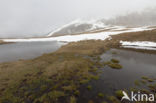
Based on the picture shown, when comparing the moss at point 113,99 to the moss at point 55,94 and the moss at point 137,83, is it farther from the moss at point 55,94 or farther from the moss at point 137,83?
the moss at point 55,94

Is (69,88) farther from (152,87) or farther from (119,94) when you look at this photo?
(152,87)

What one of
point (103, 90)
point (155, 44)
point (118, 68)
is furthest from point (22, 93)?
point (155, 44)

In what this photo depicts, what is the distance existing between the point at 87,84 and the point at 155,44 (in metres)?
26.7

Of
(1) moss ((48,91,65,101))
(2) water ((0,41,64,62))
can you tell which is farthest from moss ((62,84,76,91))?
(2) water ((0,41,64,62))

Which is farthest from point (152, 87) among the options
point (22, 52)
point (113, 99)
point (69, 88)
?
point (22, 52)

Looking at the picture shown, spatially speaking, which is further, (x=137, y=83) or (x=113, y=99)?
(x=137, y=83)

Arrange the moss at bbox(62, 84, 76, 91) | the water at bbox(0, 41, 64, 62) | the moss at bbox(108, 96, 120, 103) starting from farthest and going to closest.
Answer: the water at bbox(0, 41, 64, 62), the moss at bbox(62, 84, 76, 91), the moss at bbox(108, 96, 120, 103)

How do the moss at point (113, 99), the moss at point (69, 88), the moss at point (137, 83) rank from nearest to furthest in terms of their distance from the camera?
the moss at point (113, 99), the moss at point (69, 88), the moss at point (137, 83)

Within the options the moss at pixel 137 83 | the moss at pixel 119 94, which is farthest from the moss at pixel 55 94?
the moss at pixel 137 83

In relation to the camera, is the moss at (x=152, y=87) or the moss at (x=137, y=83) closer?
the moss at (x=152, y=87)

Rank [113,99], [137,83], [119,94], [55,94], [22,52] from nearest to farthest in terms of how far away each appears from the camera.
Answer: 1. [113,99]
2. [119,94]
3. [55,94]
4. [137,83]
5. [22,52]

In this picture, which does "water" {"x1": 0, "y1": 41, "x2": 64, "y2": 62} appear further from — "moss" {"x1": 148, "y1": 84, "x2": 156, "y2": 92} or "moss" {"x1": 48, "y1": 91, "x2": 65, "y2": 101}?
"moss" {"x1": 148, "y1": 84, "x2": 156, "y2": 92}

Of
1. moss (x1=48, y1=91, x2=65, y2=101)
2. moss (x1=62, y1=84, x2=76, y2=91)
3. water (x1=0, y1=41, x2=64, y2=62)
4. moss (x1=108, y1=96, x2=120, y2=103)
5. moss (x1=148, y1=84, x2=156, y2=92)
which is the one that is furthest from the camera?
water (x1=0, y1=41, x2=64, y2=62)

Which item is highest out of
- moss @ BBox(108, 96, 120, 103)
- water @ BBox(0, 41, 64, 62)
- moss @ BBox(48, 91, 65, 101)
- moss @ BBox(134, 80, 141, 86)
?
water @ BBox(0, 41, 64, 62)
